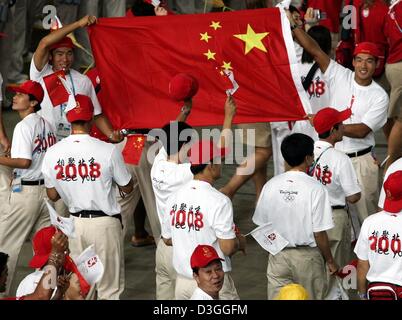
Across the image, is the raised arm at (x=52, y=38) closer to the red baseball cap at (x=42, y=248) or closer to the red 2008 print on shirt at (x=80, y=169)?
the red 2008 print on shirt at (x=80, y=169)

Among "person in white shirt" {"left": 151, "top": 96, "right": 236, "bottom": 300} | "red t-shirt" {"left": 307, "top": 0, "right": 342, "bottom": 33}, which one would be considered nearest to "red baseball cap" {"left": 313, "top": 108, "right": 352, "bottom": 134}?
"person in white shirt" {"left": 151, "top": 96, "right": 236, "bottom": 300}

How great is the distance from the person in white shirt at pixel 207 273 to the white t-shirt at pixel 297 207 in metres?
1.32

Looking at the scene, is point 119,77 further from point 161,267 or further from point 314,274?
point 314,274

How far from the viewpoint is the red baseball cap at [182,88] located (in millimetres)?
10250

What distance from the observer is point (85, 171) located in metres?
9.59

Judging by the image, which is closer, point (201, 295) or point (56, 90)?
point (201, 295)

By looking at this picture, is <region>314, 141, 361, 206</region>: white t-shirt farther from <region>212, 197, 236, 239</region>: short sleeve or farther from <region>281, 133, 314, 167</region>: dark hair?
<region>212, 197, 236, 239</region>: short sleeve

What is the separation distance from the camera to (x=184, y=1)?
20609 mm

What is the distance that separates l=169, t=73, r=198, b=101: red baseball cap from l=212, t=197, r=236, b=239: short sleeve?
1992 mm

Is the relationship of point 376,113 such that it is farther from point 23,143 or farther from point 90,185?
point 23,143

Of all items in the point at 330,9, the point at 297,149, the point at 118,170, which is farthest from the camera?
the point at 330,9

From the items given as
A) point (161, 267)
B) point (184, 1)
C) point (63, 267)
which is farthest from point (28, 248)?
point (184, 1)

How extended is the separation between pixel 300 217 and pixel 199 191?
0.99 meters

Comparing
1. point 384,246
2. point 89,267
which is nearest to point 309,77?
point 384,246
